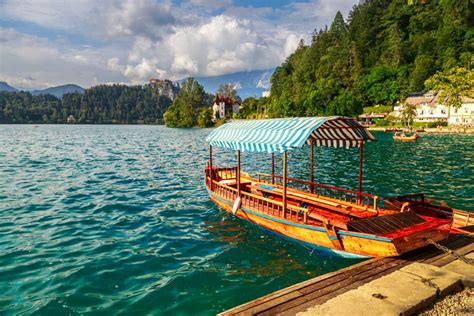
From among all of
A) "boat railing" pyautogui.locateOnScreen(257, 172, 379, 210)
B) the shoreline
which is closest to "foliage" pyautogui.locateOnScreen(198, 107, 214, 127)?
the shoreline

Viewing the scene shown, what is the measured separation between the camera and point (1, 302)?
9.07m

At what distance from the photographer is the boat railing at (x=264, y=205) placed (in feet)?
41.4

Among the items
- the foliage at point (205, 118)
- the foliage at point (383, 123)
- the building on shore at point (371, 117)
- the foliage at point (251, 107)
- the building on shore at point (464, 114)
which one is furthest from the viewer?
A: the foliage at point (205, 118)

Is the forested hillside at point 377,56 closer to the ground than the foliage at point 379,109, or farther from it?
farther from it

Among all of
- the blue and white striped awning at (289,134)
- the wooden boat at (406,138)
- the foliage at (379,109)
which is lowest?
the wooden boat at (406,138)

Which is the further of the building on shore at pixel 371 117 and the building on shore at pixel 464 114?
the building on shore at pixel 371 117

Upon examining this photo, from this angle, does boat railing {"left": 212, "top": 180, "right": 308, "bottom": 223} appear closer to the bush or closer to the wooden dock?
the wooden dock

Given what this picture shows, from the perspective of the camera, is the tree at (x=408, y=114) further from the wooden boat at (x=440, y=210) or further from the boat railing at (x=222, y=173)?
the wooden boat at (x=440, y=210)

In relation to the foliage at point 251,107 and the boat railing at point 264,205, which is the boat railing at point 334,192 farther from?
the foliage at point 251,107

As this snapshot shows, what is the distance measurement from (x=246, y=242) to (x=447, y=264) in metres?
7.33

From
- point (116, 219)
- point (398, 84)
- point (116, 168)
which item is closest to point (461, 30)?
point (398, 84)

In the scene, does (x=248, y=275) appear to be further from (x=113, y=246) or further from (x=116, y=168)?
(x=116, y=168)

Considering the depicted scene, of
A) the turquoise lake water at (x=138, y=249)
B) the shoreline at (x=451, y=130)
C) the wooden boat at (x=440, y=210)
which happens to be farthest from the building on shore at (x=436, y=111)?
the wooden boat at (x=440, y=210)

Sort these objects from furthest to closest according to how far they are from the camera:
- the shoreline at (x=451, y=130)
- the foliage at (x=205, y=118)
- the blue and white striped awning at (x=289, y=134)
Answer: the foliage at (x=205, y=118) < the shoreline at (x=451, y=130) < the blue and white striped awning at (x=289, y=134)
